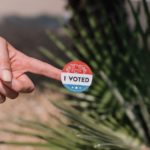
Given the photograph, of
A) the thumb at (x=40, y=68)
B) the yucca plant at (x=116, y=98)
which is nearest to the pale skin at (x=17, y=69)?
the thumb at (x=40, y=68)

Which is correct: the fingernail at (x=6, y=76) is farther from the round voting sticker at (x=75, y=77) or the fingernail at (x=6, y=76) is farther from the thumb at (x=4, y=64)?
the round voting sticker at (x=75, y=77)

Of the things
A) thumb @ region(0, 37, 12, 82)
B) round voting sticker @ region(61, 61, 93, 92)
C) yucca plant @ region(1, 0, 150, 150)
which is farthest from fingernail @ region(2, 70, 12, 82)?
yucca plant @ region(1, 0, 150, 150)

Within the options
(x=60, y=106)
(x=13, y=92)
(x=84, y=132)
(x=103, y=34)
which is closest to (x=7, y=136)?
(x=103, y=34)

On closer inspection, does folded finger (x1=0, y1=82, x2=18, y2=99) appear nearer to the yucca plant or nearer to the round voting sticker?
the round voting sticker

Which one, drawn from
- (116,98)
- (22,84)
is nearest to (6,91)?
(22,84)

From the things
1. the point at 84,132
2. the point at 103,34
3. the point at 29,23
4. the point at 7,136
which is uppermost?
the point at 29,23

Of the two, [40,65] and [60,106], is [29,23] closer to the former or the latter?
[60,106]

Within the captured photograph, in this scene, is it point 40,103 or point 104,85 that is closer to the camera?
point 104,85

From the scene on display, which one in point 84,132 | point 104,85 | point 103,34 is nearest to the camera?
point 84,132

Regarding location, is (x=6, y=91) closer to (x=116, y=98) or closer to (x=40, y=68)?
(x=40, y=68)
